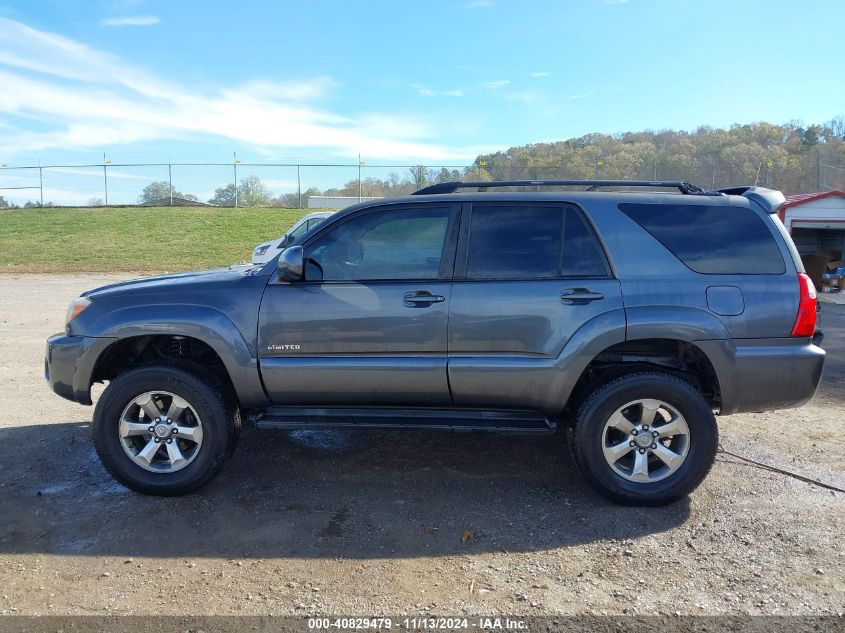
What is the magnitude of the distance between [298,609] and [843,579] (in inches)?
105

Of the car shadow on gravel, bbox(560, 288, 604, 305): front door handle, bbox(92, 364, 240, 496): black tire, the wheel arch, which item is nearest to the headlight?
bbox(92, 364, 240, 496): black tire

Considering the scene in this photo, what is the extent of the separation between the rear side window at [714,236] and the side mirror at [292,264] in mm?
2074

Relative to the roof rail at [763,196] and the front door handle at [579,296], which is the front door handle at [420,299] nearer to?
the front door handle at [579,296]

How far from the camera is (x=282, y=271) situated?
408 cm

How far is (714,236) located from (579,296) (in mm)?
944

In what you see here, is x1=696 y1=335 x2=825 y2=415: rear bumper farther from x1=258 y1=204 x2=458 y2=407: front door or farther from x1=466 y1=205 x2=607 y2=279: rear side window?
x1=258 y1=204 x2=458 y2=407: front door

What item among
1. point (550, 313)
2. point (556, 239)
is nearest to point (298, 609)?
point (550, 313)

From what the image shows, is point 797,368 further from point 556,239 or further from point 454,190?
point 454,190

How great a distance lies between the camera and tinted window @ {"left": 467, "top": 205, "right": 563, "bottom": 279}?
4.06m

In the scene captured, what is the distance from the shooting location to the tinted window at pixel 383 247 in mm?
4141

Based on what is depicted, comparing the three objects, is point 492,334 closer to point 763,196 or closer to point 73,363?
point 763,196

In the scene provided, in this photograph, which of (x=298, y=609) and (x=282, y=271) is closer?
(x=298, y=609)

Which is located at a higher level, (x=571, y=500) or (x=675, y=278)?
(x=675, y=278)

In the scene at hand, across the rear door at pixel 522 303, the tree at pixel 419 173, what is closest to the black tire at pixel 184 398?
the rear door at pixel 522 303
